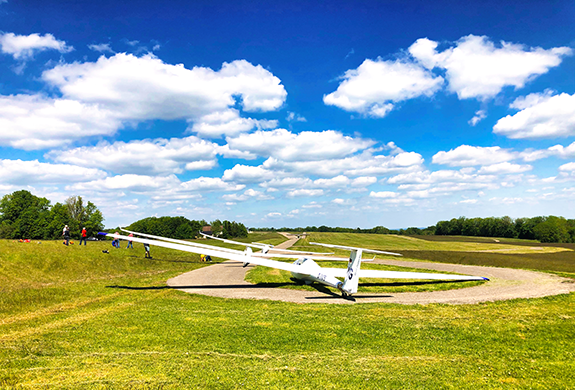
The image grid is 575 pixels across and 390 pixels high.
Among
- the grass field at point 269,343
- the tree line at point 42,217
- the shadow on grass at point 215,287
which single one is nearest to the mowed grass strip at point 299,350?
the grass field at point 269,343

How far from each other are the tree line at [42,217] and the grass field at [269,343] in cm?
6494

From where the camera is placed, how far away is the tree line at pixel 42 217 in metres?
68.6

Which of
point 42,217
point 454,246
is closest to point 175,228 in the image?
point 42,217

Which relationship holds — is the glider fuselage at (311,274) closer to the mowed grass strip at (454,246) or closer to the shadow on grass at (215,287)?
the shadow on grass at (215,287)

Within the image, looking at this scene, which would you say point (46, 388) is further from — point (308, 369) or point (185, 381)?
point (308, 369)

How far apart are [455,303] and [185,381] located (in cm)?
1509

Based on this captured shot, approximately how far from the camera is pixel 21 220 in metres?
69.9

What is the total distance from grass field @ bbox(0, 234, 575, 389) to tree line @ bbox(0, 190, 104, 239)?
213 ft

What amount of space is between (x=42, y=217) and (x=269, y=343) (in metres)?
85.2

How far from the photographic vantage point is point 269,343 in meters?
10.0

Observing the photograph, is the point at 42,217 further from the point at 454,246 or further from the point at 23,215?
the point at 454,246

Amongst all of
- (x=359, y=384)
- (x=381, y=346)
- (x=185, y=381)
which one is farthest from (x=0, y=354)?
(x=381, y=346)

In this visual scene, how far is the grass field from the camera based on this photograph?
7527 mm

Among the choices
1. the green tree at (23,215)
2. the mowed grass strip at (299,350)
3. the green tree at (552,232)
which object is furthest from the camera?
the green tree at (552,232)
